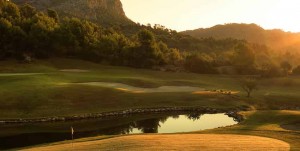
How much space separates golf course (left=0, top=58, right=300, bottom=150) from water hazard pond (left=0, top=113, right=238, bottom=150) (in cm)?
232

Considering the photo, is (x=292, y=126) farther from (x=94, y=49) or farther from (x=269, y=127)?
(x=94, y=49)

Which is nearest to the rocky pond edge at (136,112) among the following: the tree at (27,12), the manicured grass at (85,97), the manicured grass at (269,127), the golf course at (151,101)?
the golf course at (151,101)

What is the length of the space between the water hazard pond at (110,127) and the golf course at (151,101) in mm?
2316

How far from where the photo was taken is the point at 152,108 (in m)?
57.0

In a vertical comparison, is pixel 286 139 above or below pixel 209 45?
below

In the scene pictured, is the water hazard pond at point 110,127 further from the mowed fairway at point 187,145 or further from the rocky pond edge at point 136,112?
the mowed fairway at point 187,145

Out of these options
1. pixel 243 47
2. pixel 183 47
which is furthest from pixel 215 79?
pixel 183 47

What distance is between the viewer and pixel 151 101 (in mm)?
59781

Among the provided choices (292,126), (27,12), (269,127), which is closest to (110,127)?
(269,127)

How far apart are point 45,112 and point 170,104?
19874 millimetres

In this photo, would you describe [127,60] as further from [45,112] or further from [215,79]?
[45,112]

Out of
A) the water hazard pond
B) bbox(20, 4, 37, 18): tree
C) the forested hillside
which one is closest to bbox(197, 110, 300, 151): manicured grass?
the water hazard pond

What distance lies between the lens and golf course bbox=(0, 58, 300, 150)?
30781mm

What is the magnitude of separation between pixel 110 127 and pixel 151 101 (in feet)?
49.0
